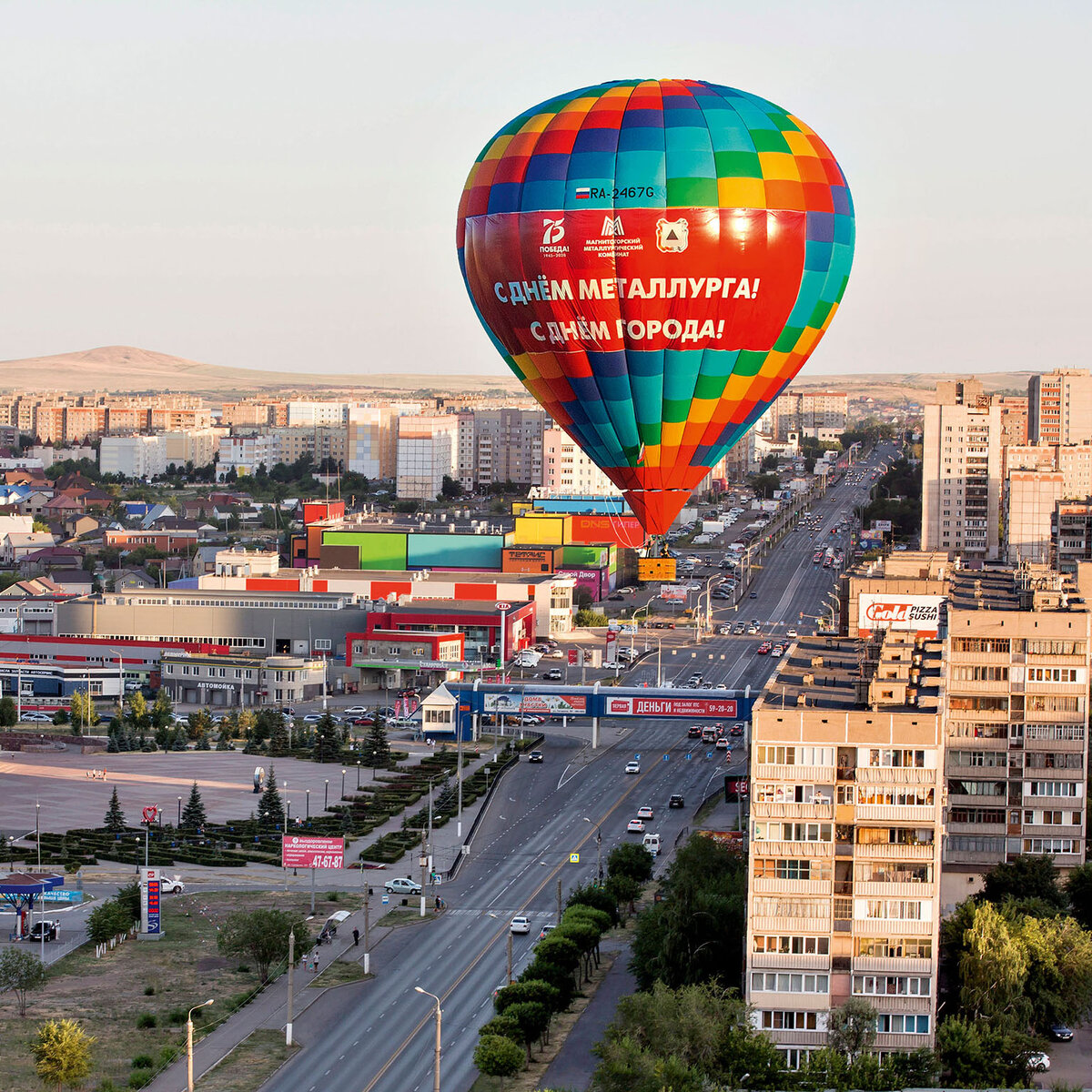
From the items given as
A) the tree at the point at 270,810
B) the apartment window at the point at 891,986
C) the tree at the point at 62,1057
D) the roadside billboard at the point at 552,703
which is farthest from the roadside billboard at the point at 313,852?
the roadside billboard at the point at 552,703

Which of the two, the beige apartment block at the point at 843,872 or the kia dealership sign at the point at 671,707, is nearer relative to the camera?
the beige apartment block at the point at 843,872

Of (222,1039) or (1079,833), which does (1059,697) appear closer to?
(1079,833)

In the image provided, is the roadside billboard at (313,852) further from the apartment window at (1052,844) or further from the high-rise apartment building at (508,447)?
the high-rise apartment building at (508,447)

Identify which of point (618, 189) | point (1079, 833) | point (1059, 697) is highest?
point (618, 189)

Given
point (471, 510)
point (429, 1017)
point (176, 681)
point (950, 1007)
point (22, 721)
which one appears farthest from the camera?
point (471, 510)

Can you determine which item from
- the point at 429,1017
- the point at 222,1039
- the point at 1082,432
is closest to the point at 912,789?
the point at 429,1017

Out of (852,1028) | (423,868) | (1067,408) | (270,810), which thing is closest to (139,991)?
(423,868)

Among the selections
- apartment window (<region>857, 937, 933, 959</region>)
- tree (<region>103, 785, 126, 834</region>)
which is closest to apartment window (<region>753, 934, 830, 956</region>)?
apartment window (<region>857, 937, 933, 959</region>)
